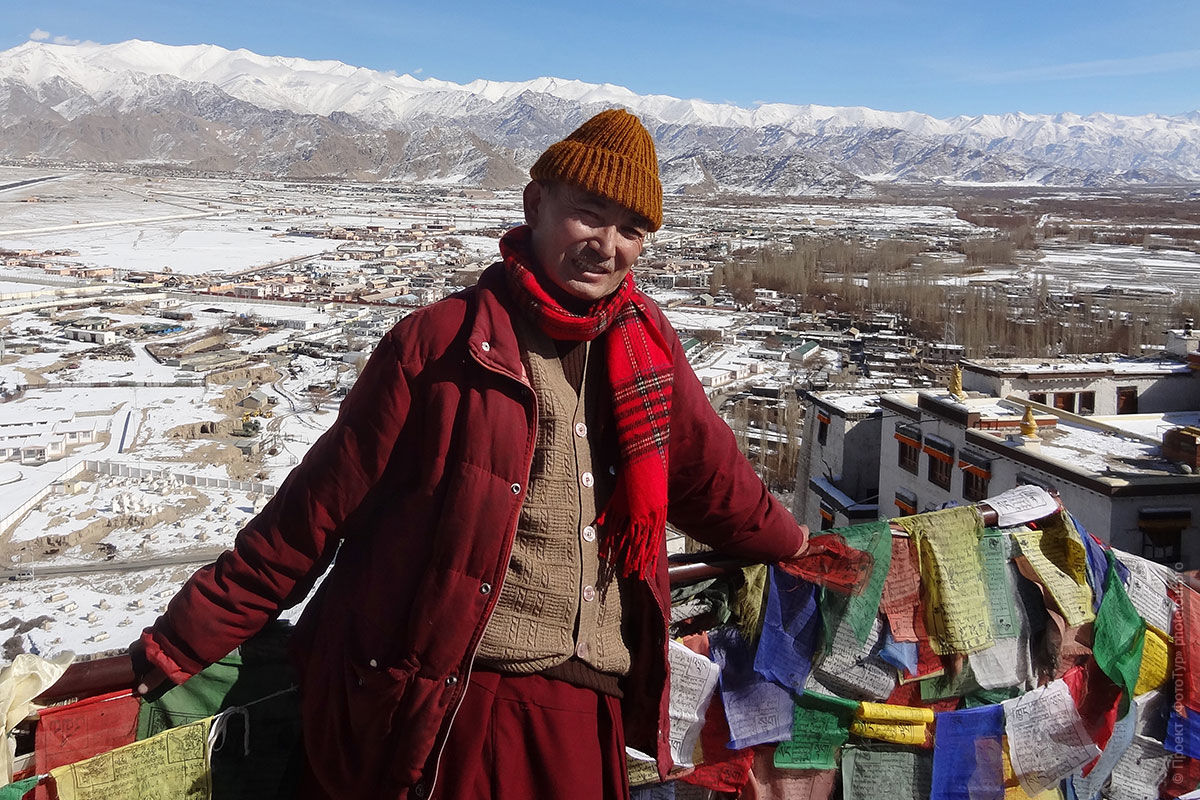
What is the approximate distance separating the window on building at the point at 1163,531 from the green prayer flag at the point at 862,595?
12.0 feet

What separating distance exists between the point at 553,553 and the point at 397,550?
0.45ft

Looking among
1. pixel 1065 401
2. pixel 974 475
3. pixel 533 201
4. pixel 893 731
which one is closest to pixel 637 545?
pixel 533 201

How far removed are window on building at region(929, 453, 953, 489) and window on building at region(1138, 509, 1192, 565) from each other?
129cm

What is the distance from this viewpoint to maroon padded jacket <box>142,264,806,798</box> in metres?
0.77

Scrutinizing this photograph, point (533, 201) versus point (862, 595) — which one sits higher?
point (533, 201)

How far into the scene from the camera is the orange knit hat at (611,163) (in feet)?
2.60

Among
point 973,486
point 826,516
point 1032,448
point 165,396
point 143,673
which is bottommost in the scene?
point 826,516

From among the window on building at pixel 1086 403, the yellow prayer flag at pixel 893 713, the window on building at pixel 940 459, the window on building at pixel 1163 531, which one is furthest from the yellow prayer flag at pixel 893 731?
the window on building at pixel 1086 403

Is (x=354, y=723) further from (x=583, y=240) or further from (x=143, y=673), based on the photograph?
(x=583, y=240)

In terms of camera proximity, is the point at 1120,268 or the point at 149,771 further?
the point at 1120,268

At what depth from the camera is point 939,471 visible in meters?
5.49

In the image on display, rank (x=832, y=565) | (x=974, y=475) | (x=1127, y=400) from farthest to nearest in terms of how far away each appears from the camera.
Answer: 1. (x=1127, y=400)
2. (x=974, y=475)
3. (x=832, y=565)

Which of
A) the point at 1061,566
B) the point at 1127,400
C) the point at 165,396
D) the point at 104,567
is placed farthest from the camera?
the point at 165,396

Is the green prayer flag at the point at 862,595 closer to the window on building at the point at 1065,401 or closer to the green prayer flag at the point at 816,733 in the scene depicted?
the green prayer flag at the point at 816,733
